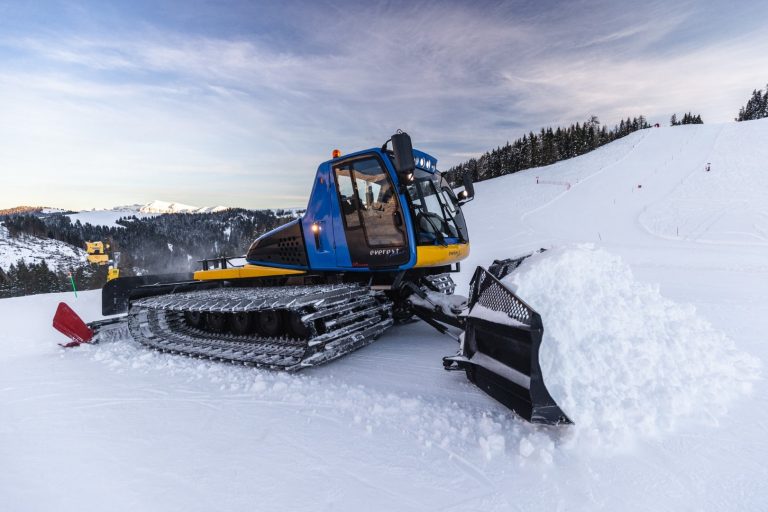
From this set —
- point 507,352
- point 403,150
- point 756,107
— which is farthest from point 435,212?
point 756,107

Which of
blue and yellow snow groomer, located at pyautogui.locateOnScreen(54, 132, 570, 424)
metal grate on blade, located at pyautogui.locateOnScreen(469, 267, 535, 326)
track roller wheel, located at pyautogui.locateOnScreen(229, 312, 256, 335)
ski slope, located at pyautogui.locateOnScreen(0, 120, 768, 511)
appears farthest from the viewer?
track roller wheel, located at pyautogui.locateOnScreen(229, 312, 256, 335)

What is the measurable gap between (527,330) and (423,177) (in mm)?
3147

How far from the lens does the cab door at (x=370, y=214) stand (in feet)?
16.6

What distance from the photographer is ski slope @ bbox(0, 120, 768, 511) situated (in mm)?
2342

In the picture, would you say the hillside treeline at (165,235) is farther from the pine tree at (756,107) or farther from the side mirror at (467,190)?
the pine tree at (756,107)

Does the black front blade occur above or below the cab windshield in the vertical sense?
below

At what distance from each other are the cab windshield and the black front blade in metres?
1.52

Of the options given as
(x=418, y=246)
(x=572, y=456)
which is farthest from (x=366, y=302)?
(x=572, y=456)

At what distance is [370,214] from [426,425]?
2.95 metres

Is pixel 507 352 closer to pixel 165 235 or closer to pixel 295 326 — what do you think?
pixel 295 326

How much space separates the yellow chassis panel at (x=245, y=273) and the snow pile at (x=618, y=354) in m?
3.86

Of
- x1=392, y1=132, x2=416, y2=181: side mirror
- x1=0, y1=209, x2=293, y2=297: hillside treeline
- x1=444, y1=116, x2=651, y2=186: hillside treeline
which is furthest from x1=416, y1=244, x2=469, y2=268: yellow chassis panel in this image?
x1=0, y1=209, x2=293, y2=297: hillside treeline

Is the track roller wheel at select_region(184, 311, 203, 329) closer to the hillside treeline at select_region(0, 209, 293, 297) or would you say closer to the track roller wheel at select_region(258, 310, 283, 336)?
the track roller wheel at select_region(258, 310, 283, 336)

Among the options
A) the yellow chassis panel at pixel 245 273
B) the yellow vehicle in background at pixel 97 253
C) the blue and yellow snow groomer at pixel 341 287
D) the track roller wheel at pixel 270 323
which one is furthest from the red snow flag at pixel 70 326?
the yellow vehicle in background at pixel 97 253
